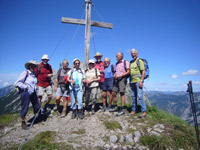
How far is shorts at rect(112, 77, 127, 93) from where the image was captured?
660 cm

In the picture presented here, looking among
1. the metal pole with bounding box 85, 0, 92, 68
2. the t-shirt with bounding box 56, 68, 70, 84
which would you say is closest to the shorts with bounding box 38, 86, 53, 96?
the t-shirt with bounding box 56, 68, 70, 84

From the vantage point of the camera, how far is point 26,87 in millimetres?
5336

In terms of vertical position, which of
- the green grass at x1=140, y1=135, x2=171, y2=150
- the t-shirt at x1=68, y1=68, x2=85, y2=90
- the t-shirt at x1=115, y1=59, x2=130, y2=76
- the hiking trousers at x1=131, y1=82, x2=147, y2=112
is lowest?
the green grass at x1=140, y1=135, x2=171, y2=150

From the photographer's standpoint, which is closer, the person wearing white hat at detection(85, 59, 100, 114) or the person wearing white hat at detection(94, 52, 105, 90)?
the person wearing white hat at detection(85, 59, 100, 114)

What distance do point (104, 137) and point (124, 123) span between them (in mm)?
1467

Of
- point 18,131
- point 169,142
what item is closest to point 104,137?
point 169,142

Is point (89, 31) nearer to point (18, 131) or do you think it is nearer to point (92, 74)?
point (92, 74)

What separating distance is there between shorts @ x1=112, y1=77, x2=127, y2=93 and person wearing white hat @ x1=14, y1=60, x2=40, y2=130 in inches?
A: 161

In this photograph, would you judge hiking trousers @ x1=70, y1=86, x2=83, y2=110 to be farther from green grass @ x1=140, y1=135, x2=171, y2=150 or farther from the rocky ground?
green grass @ x1=140, y1=135, x2=171, y2=150

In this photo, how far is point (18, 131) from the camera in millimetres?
5215

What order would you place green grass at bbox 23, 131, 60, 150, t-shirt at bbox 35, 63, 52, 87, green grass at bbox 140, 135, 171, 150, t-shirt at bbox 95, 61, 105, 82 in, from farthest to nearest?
t-shirt at bbox 95, 61, 105, 82
t-shirt at bbox 35, 63, 52, 87
green grass at bbox 140, 135, 171, 150
green grass at bbox 23, 131, 60, 150

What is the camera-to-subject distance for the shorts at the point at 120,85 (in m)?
6.60

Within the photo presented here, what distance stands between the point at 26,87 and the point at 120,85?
455 cm

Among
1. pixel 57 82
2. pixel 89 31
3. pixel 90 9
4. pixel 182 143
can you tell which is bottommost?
pixel 182 143
